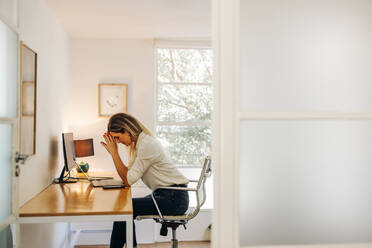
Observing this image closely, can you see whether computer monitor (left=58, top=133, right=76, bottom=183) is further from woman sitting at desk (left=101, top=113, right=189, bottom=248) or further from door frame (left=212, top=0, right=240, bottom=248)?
door frame (left=212, top=0, right=240, bottom=248)

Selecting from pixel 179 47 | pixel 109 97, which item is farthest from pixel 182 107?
pixel 109 97

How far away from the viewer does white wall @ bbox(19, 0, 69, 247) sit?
2.62 m

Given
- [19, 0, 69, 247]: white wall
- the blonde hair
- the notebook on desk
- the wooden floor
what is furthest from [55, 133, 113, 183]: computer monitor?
the wooden floor

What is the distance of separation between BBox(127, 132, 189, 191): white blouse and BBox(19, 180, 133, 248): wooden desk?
190 mm

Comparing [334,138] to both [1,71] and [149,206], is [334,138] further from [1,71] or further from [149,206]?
[149,206]

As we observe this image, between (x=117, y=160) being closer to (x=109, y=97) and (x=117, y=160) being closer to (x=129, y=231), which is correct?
(x=129, y=231)

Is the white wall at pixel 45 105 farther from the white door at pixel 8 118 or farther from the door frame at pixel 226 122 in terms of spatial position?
the door frame at pixel 226 122

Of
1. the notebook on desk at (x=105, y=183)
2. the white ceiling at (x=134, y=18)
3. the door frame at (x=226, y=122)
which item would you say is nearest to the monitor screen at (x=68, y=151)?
the notebook on desk at (x=105, y=183)

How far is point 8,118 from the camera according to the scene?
172 centimetres

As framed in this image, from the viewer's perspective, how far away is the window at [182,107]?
447cm

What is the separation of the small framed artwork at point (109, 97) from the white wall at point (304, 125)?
3.19m

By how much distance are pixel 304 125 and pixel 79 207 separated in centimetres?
167

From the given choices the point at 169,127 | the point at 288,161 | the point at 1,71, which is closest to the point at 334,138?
the point at 288,161

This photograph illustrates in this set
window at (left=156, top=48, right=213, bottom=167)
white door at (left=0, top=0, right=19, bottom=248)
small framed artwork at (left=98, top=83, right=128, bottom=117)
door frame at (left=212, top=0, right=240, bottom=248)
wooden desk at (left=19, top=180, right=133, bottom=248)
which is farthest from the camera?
window at (left=156, top=48, right=213, bottom=167)
